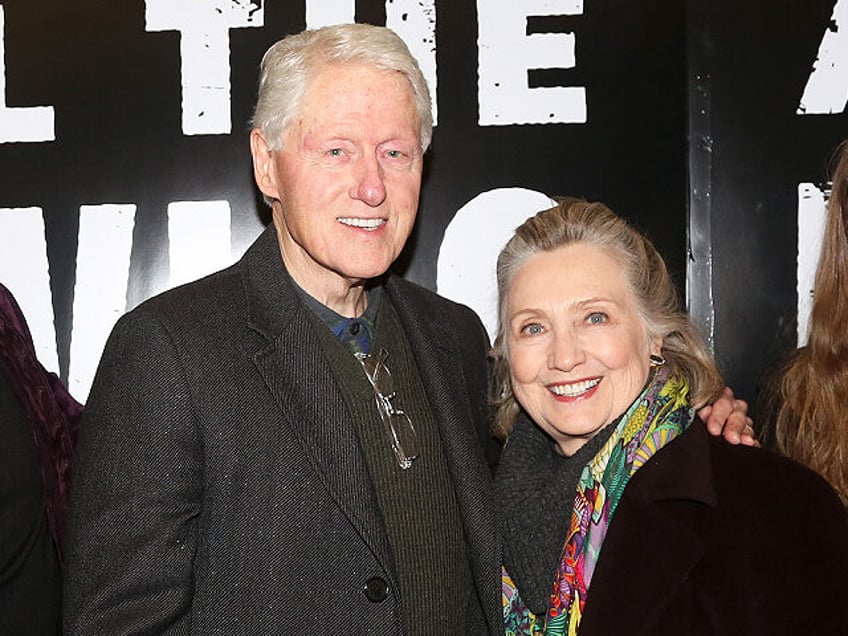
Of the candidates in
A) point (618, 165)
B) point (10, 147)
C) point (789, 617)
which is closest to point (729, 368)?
point (618, 165)

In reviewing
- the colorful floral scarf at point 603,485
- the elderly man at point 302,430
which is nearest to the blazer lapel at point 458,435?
the elderly man at point 302,430

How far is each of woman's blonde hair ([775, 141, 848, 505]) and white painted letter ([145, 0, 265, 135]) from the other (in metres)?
1.61

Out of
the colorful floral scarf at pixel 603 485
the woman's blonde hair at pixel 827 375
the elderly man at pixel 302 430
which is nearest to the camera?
the elderly man at pixel 302 430

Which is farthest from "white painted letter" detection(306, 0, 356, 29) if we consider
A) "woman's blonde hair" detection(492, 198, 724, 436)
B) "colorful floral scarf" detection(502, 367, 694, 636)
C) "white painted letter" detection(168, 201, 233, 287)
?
"colorful floral scarf" detection(502, 367, 694, 636)

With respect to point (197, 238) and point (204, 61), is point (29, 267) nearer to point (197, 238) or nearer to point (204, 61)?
point (197, 238)

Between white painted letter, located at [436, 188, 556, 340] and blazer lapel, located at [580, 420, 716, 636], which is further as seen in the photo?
white painted letter, located at [436, 188, 556, 340]

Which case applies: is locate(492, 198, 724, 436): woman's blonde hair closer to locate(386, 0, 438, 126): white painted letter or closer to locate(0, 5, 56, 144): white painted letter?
locate(386, 0, 438, 126): white painted letter

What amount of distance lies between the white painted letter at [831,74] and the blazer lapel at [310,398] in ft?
5.67

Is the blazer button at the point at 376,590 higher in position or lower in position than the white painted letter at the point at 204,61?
lower

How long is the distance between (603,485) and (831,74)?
5.19 feet

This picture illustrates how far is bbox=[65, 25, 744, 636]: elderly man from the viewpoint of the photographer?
1.79 m

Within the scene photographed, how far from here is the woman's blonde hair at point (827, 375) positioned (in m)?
2.31

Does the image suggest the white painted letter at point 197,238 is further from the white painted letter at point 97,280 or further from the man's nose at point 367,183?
the man's nose at point 367,183

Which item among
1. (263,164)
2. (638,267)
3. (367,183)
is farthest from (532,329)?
(263,164)
